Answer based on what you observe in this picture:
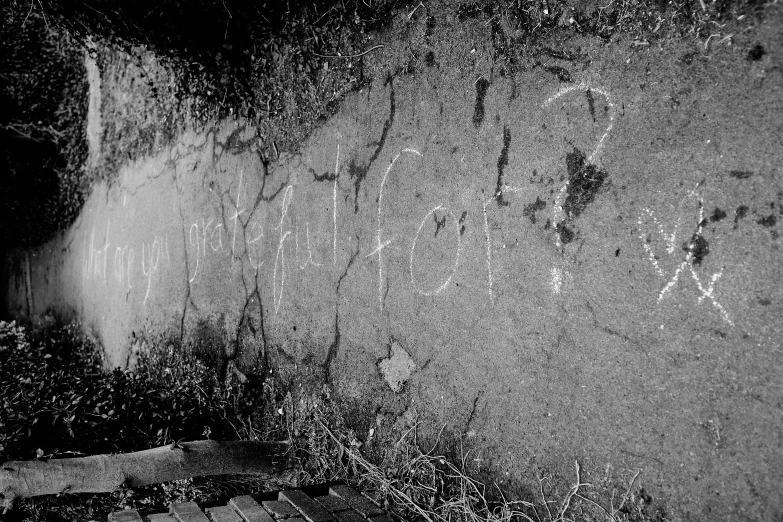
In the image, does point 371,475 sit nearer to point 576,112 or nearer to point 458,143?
point 458,143

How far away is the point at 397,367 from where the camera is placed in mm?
2758

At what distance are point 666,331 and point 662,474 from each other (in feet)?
1.47

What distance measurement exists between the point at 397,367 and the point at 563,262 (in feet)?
3.32

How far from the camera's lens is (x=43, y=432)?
8.94 ft

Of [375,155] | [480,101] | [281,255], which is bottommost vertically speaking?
[281,255]

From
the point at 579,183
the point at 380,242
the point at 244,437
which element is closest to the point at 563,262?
the point at 579,183

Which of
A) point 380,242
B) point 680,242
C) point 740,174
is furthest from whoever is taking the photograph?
point 380,242

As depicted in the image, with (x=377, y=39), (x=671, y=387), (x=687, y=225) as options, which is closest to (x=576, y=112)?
(x=687, y=225)

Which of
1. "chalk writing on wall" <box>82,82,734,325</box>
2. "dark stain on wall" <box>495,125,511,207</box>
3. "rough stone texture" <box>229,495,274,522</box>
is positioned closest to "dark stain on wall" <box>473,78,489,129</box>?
"dark stain on wall" <box>495,125,511,207</box>

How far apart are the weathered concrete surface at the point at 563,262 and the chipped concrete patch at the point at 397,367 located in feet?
0.08

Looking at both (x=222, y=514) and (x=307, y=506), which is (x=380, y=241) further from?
(x=222, y=514)

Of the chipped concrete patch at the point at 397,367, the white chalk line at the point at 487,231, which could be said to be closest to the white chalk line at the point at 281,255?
the chipped concrete patch at the point at 397,367

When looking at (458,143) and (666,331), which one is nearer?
(666,331)

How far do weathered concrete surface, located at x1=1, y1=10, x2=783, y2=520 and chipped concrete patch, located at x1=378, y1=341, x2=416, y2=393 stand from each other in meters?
0.03
